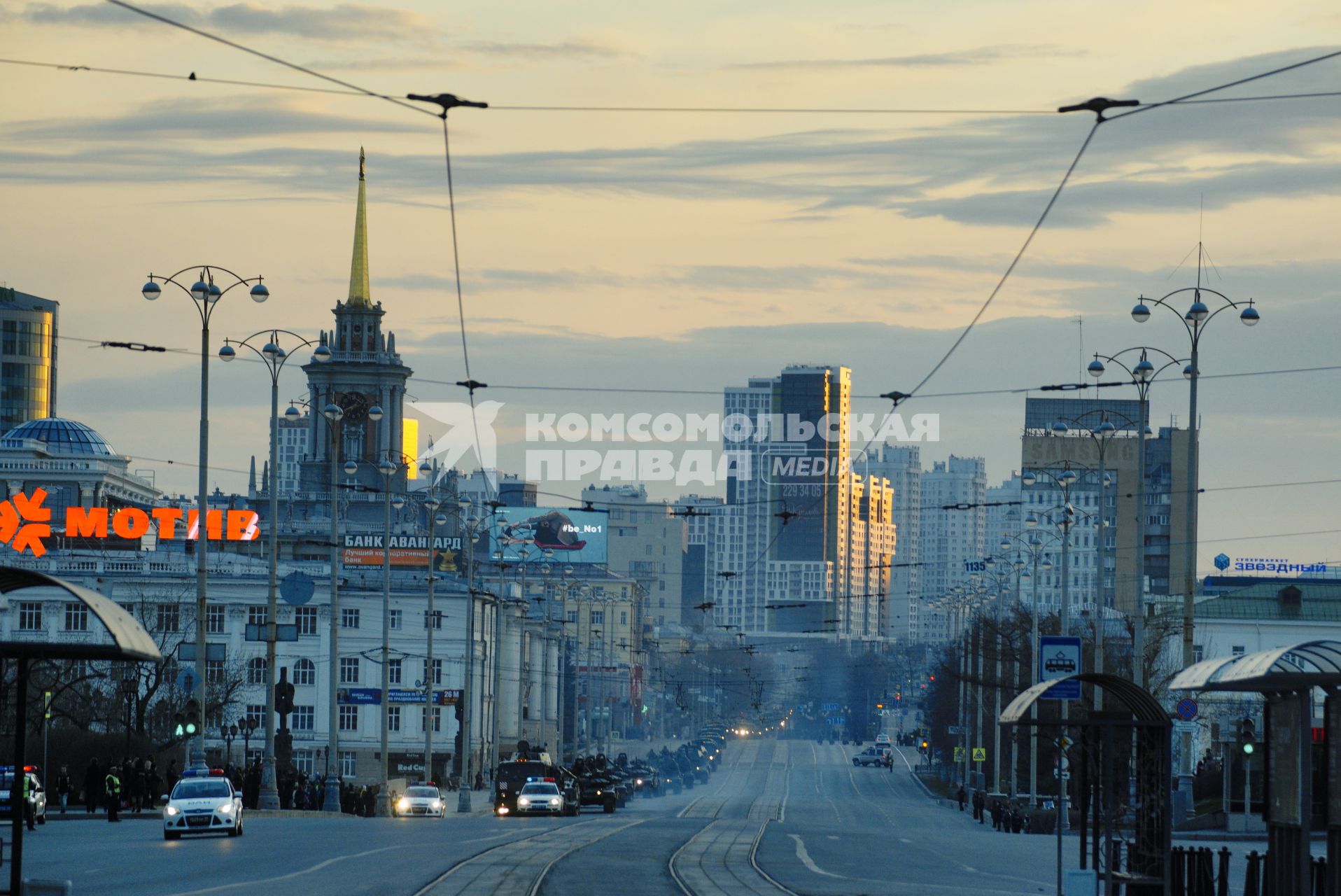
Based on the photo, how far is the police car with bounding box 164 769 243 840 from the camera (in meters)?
38.6

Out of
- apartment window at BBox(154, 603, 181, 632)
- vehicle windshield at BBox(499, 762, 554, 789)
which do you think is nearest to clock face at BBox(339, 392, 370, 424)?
apartment window at BBox(154, 603, 181, 632)

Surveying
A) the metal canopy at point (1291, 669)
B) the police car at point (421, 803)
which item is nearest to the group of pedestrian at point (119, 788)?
the police car at point (421, 803)

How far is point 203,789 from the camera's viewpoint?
4006 centimetres

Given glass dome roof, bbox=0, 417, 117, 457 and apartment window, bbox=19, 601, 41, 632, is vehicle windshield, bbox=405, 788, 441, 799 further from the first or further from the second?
glass dome roof, bbox=0, 417, 117, 457

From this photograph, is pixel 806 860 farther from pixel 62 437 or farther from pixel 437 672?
pixel 62 437

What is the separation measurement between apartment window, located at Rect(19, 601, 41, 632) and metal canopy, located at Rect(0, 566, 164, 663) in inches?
3595

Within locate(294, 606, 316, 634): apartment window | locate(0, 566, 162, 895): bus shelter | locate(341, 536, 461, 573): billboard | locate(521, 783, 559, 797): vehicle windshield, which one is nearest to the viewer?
locate(0, 566, 162, 895): bus shelter

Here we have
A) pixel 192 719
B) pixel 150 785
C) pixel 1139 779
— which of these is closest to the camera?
pixel 1139 779

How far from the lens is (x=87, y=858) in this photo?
1265 inches

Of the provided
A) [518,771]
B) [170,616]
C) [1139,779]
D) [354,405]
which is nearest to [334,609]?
[518,771]

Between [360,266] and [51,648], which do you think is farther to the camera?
[360,266]

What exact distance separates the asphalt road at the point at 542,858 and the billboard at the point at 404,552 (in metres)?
72.4

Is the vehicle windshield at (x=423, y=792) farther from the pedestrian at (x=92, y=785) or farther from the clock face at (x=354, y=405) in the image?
the clock face at (x=354, y=405)

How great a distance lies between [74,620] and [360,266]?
50491 millimetres
